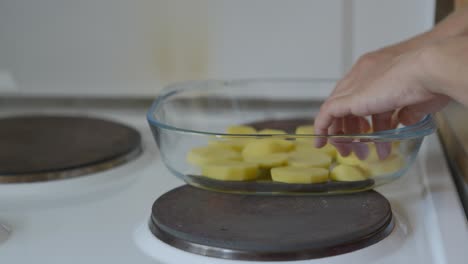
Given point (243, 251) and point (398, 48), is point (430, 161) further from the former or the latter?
point (243, 251)

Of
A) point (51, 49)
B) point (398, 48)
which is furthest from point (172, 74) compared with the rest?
point (398, 48)

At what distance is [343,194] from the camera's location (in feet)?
2.27

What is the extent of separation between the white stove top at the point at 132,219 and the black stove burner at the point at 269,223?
10 mm

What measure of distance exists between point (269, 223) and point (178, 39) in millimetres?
506

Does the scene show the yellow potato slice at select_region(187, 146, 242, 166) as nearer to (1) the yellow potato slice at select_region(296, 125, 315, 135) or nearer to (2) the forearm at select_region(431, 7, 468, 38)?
(1) the yellow potato slice at select_region(296, 125, 315, 135)

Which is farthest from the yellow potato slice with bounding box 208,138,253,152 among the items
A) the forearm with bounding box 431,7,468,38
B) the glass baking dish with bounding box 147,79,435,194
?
the forearm with bounding box 431,7,468,38

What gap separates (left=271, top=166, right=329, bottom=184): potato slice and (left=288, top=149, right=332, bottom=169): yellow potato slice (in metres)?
0.02

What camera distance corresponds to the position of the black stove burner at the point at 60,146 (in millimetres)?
807

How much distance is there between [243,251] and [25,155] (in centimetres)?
40

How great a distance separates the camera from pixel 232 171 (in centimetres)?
71

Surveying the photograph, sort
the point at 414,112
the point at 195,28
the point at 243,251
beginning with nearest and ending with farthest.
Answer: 1. the point at 243,251
2. the point at 414,112
3. the point at 195,28

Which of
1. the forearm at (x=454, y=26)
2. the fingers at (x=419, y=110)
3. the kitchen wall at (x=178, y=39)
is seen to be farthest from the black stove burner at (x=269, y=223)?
the kitchen wall at (x=178, y=39)

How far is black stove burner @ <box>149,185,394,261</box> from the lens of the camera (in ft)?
1.88

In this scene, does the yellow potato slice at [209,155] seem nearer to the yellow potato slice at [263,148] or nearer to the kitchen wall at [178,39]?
the yellow potato slice at [263,148]
